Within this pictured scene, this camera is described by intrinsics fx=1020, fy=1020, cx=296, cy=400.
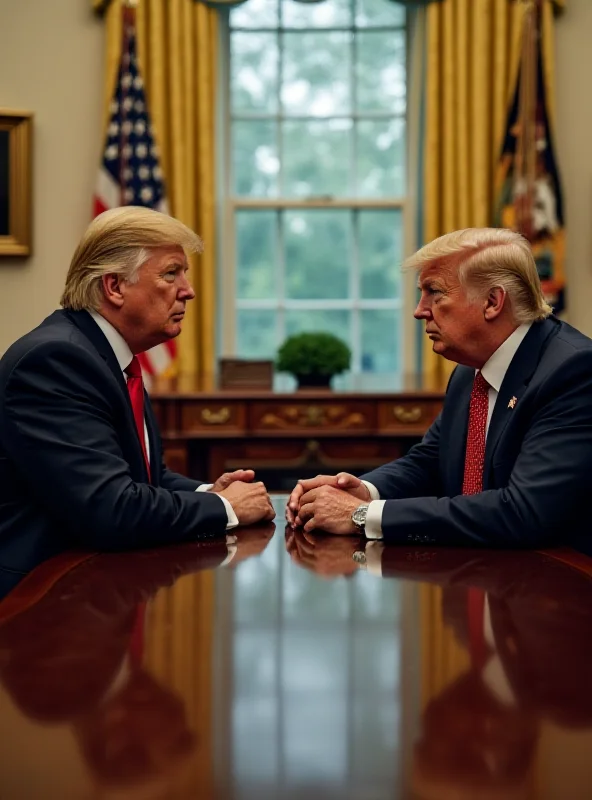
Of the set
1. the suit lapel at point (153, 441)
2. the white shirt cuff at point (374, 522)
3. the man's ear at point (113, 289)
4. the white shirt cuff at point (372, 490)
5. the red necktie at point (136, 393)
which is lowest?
the white shirt cuff at point (374, 522)

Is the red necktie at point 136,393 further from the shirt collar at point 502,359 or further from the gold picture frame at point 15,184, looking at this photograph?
the gold picture frame at point 15,184

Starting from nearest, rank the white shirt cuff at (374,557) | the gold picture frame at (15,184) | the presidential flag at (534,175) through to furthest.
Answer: the white shirt cuff at (374,557) → the presidential flag at (534,175) → the gold picture frame at (15,184)

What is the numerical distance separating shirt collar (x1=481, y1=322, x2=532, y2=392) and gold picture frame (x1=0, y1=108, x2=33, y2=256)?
4541mm

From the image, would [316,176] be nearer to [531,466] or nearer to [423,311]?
[423,311]

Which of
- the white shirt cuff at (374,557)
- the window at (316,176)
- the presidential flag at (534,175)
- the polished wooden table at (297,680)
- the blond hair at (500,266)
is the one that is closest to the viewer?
the polished wooden table at (297,680)

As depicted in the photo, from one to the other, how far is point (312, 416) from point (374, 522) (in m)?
3.00

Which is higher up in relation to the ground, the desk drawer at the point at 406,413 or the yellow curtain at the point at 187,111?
the yellow curtain at the point at 187,111

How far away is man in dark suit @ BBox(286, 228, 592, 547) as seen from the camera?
2213 millimetres

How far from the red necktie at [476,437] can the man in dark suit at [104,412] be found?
517 millimetres

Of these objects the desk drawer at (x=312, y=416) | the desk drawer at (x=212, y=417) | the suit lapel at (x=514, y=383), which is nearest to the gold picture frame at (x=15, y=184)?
the desk drawer at (x=212, y=417)

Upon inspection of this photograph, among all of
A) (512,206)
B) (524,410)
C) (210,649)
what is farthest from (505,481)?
(512,206)

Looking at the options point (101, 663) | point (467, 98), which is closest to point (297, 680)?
point (101, 663)

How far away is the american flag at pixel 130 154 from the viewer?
621 cm

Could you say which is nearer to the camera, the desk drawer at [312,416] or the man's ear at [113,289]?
the man's ear at [113,289]
